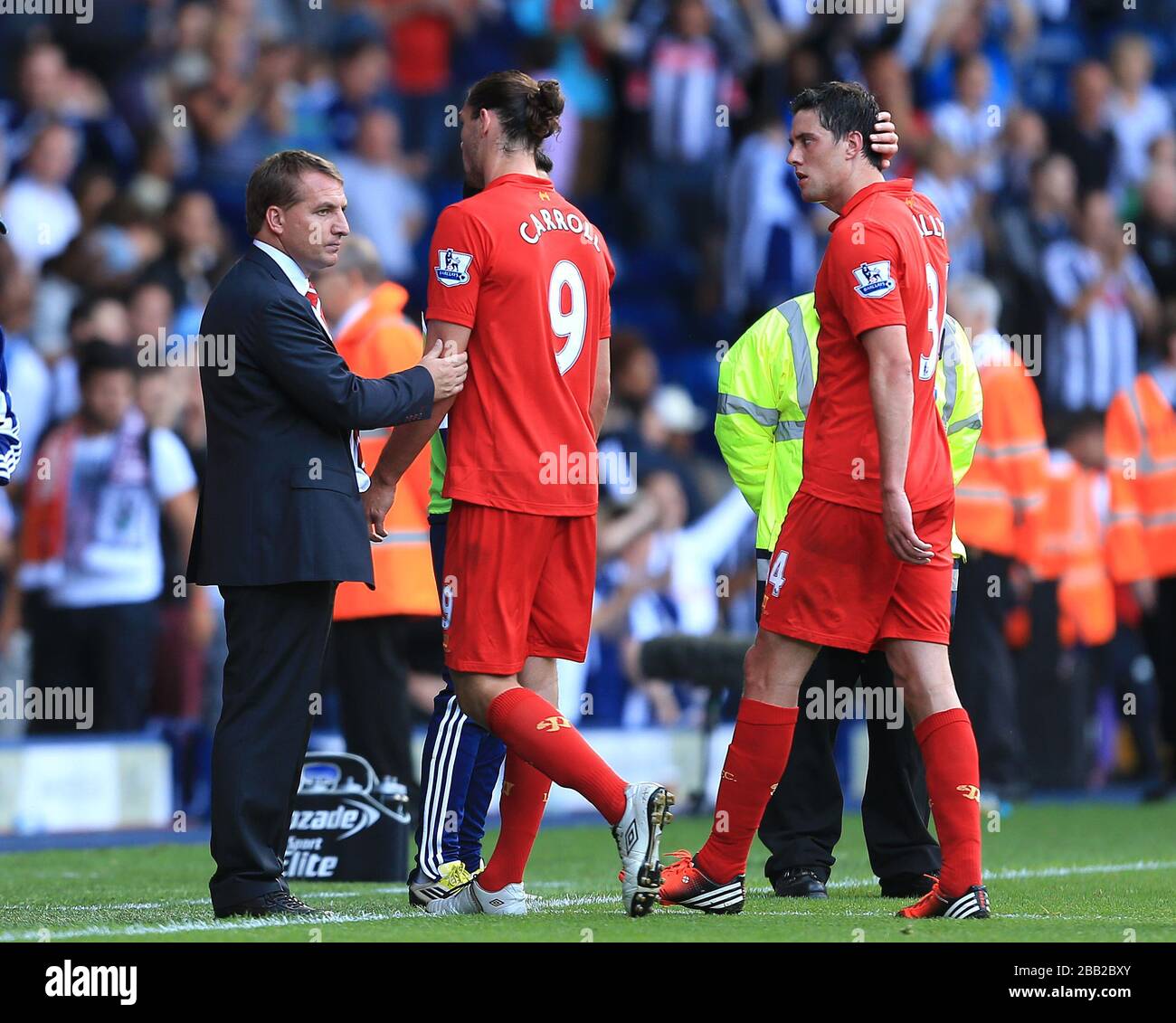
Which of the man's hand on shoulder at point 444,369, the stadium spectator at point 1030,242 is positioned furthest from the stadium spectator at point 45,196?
the man's hand on shoulder at point 444,369

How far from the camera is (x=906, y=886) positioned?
7.02m

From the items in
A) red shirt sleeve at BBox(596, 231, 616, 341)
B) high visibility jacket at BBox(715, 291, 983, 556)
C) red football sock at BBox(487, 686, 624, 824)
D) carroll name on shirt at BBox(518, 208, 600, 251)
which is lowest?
red football sock at BBox(487, 686, 624, 824)

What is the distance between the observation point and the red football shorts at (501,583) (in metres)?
5.89

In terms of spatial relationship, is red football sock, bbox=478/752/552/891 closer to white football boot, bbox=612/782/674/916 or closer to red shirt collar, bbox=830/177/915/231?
white football boot, bbox=612/782/674/916

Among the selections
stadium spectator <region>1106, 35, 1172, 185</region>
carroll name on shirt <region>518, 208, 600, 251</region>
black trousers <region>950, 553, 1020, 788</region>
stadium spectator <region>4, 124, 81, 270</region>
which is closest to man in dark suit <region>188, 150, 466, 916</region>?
carroll name on shirt <region>518, 208, 600, 251</region>

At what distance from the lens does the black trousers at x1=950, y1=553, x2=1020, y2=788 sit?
1017cm

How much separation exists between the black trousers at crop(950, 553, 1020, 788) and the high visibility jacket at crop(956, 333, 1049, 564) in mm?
139

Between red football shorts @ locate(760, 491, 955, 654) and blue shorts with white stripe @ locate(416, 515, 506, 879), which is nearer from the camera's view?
red football shorts @ locate(760, 491, 955, 654)

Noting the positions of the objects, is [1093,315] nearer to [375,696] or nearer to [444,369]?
[375,696]

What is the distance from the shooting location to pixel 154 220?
13211 mm

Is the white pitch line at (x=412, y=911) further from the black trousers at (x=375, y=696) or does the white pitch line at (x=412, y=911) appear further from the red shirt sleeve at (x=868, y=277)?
the red shirt sleeve at (x=868, y=277)

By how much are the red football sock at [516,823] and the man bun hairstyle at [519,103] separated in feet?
5.86

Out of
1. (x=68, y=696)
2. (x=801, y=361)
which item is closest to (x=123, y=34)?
(x=68, y=696)

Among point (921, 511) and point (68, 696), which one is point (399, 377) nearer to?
point (921, 511)
